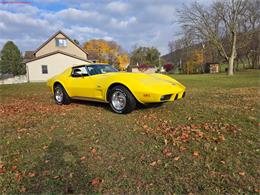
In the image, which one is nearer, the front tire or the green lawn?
the green lawn

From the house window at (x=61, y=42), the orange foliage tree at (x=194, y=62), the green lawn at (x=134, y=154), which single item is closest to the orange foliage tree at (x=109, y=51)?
the orange foliage tree at (x=194, y=62)

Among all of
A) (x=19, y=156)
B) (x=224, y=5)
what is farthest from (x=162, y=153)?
(x=224, y=5)

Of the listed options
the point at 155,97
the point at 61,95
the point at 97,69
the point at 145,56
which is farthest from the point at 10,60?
the point at 155,97

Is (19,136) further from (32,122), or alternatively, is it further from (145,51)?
(145,51)

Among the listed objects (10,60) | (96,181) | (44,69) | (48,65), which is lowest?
(96,181)

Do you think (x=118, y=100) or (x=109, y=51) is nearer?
(x=118, y=100)

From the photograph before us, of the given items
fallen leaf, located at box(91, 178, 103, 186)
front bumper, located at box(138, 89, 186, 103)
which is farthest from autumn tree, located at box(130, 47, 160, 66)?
fallen leaf, located at box(91, 178, 103, 186)

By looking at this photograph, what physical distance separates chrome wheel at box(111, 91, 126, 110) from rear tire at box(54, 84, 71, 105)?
7.23 ft

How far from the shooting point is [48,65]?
2842cm

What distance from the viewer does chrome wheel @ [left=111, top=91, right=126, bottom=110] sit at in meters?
4.87

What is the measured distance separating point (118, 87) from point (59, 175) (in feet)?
9.16

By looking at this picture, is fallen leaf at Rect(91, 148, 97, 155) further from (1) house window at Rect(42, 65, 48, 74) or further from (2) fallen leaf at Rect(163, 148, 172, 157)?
(1) house window at Rect(42, 65, 48, 74)

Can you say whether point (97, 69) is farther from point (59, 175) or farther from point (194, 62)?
point (194, 62)

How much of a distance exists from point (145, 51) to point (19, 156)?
71.2 m
